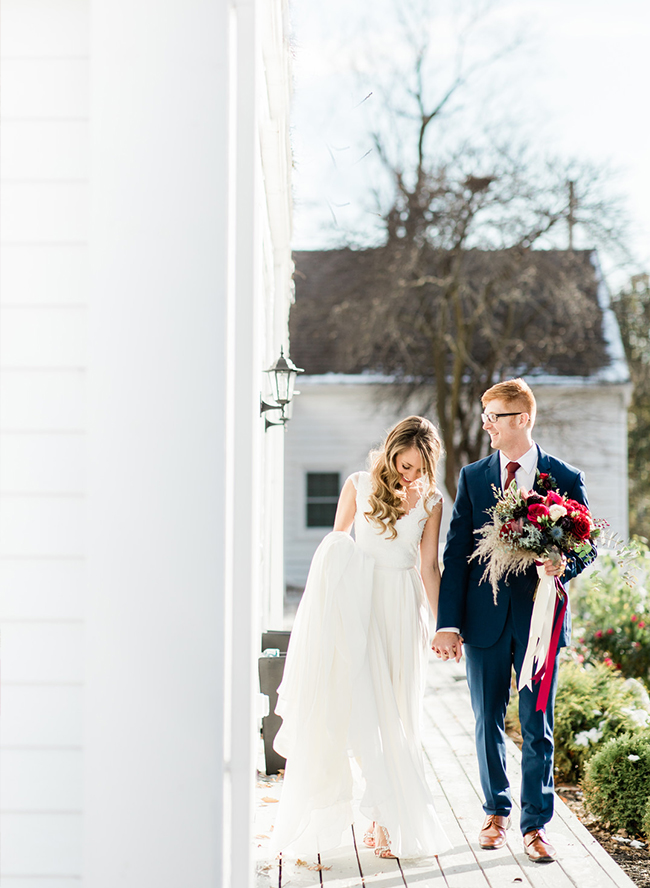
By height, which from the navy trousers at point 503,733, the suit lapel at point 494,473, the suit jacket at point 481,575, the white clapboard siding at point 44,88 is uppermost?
the white clapboard siding at point 44,88

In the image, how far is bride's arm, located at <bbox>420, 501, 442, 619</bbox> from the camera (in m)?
3.73

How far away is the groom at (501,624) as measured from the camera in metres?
3.62

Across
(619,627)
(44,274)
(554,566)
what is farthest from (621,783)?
(44,274)

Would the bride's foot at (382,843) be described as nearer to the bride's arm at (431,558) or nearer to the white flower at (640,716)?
the bride's arm at (431,558)

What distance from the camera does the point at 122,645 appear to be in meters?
2.05

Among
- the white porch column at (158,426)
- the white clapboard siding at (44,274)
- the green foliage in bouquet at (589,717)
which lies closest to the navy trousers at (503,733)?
the green foliage in bouquet at (589,717)

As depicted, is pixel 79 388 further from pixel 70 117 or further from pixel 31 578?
pixel 70 117

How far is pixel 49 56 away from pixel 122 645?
1.61 metres

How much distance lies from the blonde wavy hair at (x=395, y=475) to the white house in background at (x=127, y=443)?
153 centimetres

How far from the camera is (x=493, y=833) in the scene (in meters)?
3.68

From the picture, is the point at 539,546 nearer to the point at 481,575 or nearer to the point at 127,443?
the point at 481,575

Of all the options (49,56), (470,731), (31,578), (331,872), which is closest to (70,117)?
(49,56)

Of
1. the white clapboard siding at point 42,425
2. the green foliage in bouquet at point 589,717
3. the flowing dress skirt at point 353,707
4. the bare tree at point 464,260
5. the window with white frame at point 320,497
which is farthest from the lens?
the window with white frame at point 320,497

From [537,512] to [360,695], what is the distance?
1100mm
